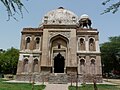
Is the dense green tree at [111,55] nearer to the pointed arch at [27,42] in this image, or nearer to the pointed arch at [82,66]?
the pointed arch at [82,66]

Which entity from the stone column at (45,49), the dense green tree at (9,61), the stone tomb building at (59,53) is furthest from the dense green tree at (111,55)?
the stone column at (45,49)

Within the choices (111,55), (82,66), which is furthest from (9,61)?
(82,66)

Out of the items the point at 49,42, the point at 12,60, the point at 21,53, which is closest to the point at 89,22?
the point at 49,42

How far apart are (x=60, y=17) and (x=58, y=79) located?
12866mm

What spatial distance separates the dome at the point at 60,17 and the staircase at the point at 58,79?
34.4 feet

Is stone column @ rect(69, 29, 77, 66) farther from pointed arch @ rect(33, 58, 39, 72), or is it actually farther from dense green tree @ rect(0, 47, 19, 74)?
dense green tree @ rect(0, 47, 19, 74)

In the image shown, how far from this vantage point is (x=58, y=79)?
25.0 metres

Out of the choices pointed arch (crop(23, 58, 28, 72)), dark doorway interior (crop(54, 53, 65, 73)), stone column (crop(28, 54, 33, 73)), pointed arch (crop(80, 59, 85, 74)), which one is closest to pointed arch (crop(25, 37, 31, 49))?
stone column (crop(28, 54, 33, 73))

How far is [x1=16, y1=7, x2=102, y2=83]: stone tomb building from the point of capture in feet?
87.9

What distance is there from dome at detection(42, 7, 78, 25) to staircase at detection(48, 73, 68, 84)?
1050 cm

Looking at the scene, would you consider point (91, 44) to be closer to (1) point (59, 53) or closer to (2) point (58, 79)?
(1) point (59, 53)

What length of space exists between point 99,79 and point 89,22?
38.1 ft

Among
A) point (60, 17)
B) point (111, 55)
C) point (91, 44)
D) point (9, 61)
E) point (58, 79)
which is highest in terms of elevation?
point (60, 17)

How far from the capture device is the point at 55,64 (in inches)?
1168
